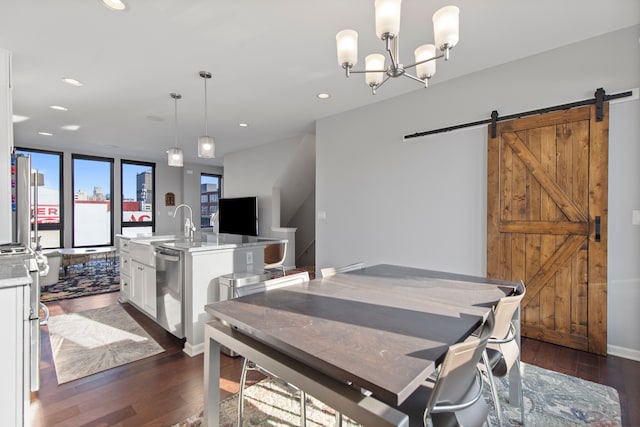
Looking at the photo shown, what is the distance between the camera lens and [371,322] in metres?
1.15

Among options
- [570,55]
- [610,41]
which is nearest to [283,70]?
[570,55]

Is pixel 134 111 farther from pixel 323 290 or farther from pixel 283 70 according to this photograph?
pixel 323 290

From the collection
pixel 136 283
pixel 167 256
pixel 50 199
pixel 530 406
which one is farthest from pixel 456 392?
pixel 50 199

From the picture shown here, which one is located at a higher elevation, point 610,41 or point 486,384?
point 610,41

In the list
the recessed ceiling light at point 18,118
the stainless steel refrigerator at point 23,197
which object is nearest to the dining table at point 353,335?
the stainless steel refrigerator at point 23,197

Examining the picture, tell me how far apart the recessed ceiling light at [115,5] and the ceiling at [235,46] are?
6 centimetres

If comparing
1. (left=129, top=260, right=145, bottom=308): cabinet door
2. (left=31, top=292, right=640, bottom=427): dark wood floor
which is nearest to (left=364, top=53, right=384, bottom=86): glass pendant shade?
(left=31, top=292, right=640, bottom=427): dark wood floor

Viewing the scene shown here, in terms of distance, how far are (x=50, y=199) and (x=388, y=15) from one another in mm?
8243

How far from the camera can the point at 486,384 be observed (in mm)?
2027

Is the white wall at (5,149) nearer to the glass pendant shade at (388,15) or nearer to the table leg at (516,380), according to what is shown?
the glass pendant shade at (388,15)

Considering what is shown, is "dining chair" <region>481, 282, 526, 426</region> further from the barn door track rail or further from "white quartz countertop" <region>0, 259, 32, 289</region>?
"white quartz countertop" <region>0, 259, 32, 289</region>

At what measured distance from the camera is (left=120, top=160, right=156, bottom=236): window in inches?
305

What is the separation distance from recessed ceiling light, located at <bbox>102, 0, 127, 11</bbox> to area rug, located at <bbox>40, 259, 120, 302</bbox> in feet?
13.1

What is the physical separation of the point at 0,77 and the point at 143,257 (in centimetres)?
190
